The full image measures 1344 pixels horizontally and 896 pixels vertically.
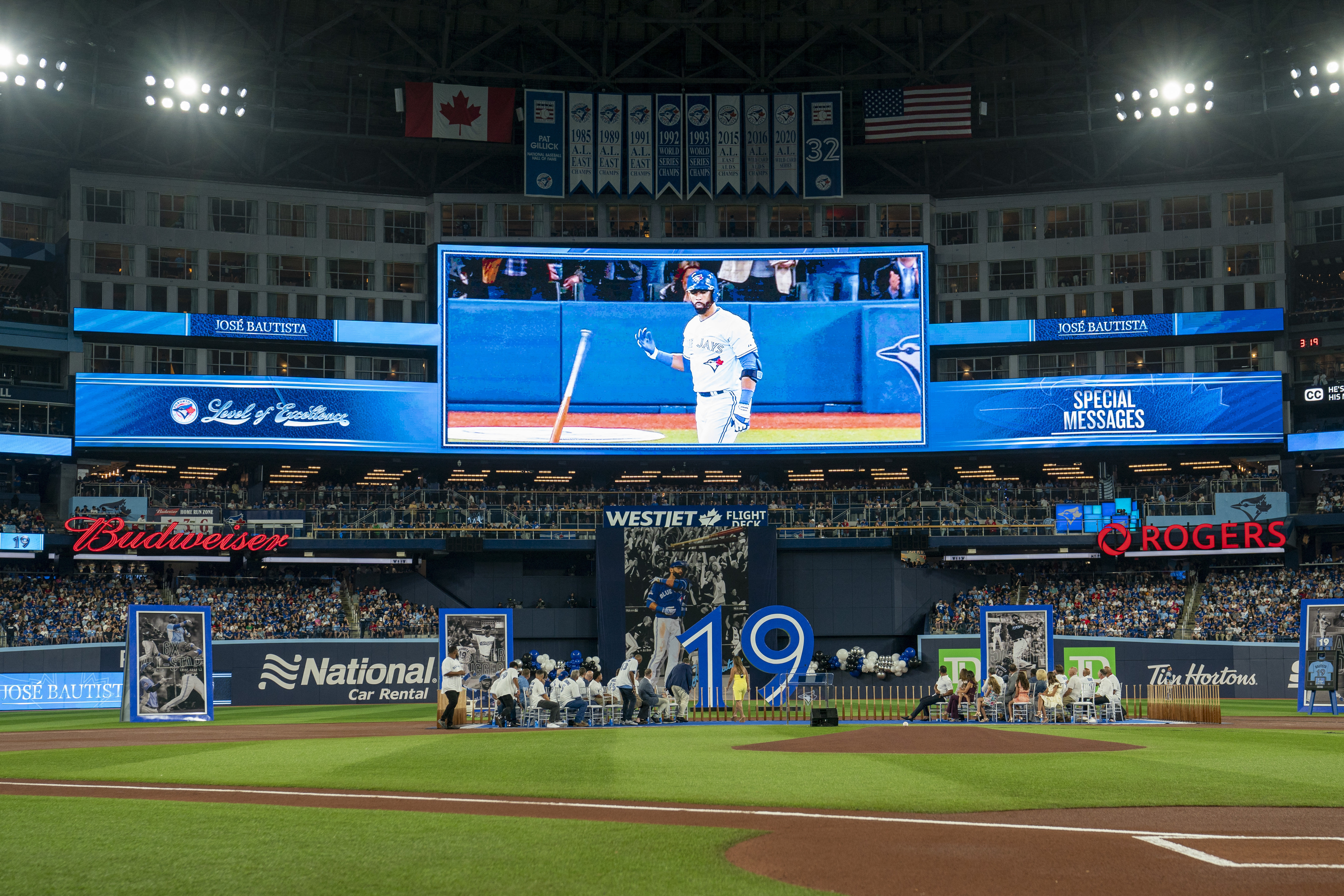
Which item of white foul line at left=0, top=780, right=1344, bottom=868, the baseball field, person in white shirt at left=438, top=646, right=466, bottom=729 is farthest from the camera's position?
person in white shirt at left=438, top=646, right=466, bottom=729

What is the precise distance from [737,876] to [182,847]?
586cm

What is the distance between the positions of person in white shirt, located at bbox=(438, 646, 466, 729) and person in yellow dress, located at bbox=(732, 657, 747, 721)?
8.23 m

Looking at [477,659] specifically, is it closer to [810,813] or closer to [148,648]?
[148,648]

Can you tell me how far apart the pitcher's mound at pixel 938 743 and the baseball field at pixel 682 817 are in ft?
0.52

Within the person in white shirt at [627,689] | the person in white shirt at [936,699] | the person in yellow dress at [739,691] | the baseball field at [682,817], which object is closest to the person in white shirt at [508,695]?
the person in white shirt at [627,689]

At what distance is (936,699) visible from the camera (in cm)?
3650

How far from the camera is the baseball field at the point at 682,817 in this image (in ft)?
38.3

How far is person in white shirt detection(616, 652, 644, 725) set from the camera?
3434 centimetres

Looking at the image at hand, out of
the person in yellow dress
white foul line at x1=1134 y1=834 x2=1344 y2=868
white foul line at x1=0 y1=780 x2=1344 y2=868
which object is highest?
white foul line at x1=1134 y1=834 x2=1344 y2=868

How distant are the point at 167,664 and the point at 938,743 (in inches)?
875

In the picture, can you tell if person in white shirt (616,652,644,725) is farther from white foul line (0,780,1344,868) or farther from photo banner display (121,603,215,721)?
white foul line (0,780,1344,868)

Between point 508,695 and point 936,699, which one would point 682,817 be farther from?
point 936,699

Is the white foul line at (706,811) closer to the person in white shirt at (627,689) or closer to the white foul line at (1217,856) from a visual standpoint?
the white foul line at (1217,856)

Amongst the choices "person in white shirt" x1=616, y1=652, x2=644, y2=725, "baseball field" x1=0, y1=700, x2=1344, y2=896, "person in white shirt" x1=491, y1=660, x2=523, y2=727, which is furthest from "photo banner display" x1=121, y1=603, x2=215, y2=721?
"person in white shirt" x1=616, y1=652, x2=644, y2=725
